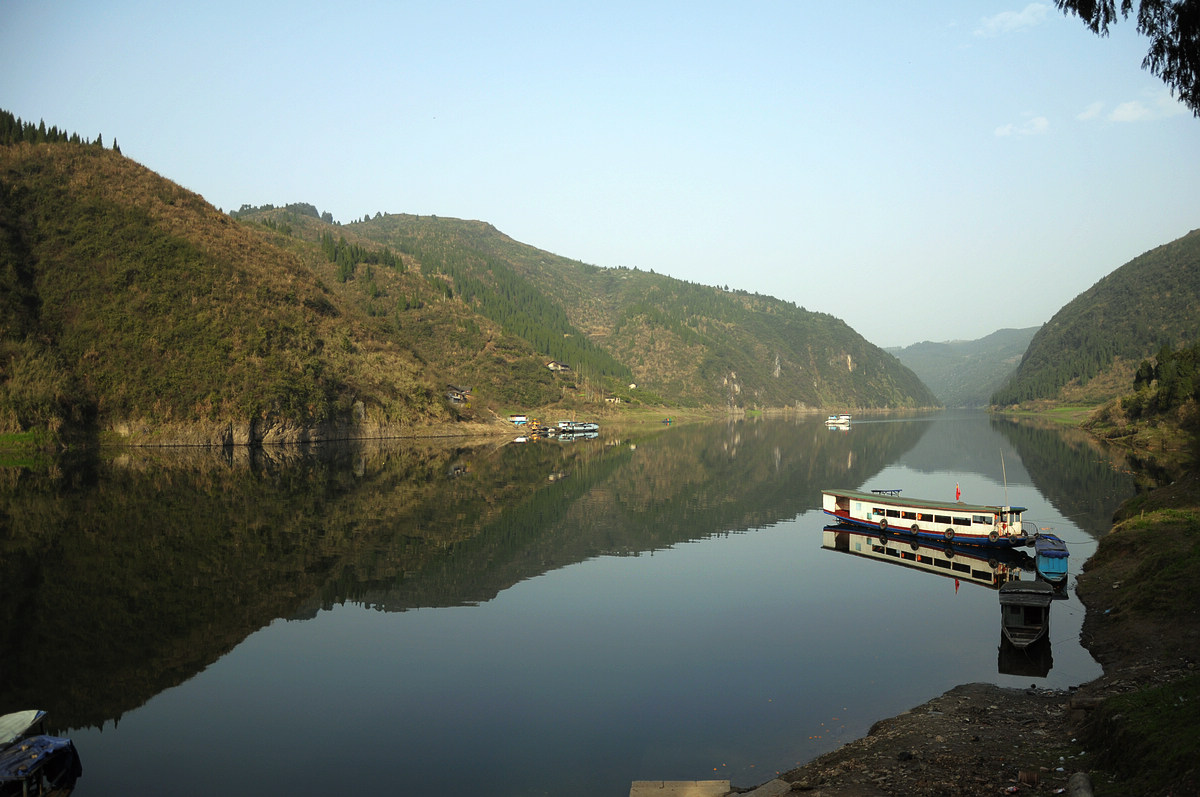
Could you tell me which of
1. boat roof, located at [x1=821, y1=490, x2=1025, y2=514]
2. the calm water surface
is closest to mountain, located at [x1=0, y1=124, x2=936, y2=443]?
the calm water surface

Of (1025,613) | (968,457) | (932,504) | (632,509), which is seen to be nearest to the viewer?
(1025,613)

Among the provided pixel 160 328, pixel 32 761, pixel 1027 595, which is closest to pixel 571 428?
pixel 160 328

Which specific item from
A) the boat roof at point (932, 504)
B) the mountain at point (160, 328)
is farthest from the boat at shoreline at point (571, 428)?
the boat roof at point (932, 504)

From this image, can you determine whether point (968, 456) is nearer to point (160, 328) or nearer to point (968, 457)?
point (968, 457)

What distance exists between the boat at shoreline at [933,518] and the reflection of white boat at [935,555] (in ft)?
1.85

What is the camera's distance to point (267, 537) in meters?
45.2

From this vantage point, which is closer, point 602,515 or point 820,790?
point 820,790

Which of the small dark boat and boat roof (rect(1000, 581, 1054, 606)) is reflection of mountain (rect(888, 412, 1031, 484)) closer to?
boat roof (rect(1000, 581, 1054, 606))

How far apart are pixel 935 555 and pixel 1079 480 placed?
39.3 metres

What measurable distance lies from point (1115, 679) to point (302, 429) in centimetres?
12109

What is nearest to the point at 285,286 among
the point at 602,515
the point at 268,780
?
the point at 602,515

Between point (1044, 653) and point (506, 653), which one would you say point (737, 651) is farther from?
point (1044, 653)

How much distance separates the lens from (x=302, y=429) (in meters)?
123

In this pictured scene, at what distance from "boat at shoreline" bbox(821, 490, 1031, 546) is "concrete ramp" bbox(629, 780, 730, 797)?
120 feet
